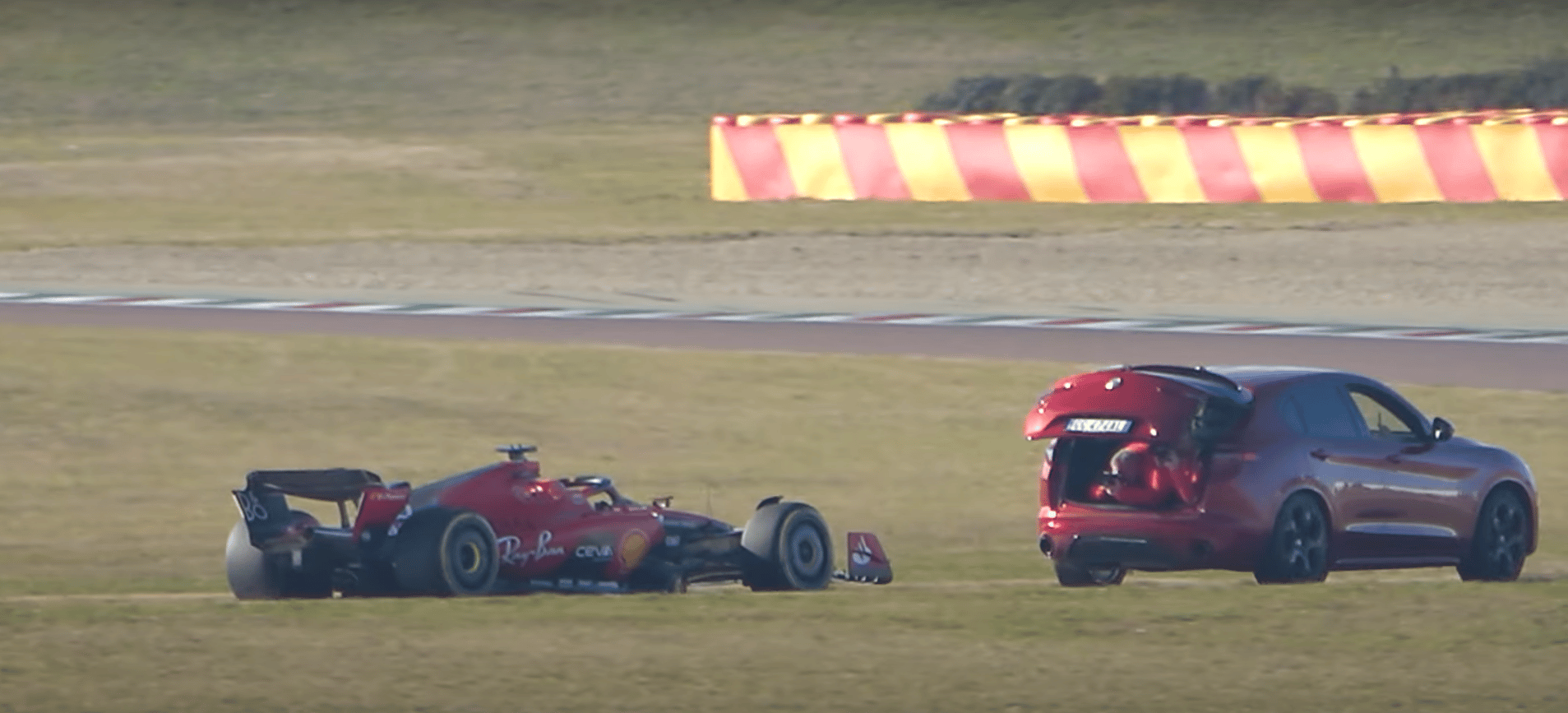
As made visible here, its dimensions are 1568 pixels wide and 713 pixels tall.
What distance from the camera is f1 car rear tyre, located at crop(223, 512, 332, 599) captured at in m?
12.6

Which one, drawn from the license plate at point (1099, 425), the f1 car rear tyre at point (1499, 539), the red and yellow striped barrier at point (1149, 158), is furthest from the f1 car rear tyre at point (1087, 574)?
the red and yellow striped barrier at point (1149, 158)

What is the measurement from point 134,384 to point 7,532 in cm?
478

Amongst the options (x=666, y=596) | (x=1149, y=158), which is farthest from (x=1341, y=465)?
(x=1149, y=158)

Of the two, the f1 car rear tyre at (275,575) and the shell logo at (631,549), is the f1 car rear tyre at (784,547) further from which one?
the f1 car rear tyre at (275,575)

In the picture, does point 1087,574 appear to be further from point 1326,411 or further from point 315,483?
point 315,483

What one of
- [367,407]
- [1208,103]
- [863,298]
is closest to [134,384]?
[367,407]

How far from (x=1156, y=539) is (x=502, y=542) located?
2.98 metres

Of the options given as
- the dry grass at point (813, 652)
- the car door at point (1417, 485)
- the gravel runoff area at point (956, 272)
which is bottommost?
the dry grass at point (813, 652)

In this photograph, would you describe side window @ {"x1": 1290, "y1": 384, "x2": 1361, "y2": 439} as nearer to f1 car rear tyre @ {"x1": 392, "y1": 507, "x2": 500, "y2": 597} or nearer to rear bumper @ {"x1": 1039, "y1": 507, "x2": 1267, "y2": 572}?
rear bumper @ {"x1": 1039, "y1": 507, "x2": 1267, "y2": 572}

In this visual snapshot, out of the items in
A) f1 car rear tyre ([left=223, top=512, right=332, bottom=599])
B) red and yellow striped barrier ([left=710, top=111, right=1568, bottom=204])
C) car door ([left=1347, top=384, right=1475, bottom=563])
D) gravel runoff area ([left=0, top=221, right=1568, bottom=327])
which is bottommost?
f1 car rear tyre ([left=223, top=512, right=332, bottom=599])

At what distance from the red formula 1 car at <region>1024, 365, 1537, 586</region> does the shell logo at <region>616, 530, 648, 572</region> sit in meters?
1.88

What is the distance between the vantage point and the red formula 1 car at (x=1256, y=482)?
1288cm

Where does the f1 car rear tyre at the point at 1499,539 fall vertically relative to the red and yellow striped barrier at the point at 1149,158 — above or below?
below

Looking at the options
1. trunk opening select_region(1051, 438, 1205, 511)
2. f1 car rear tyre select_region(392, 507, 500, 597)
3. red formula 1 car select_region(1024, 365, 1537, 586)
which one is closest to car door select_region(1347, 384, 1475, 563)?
red formula 1 car select_region(1024, 365, 1537, 586)
